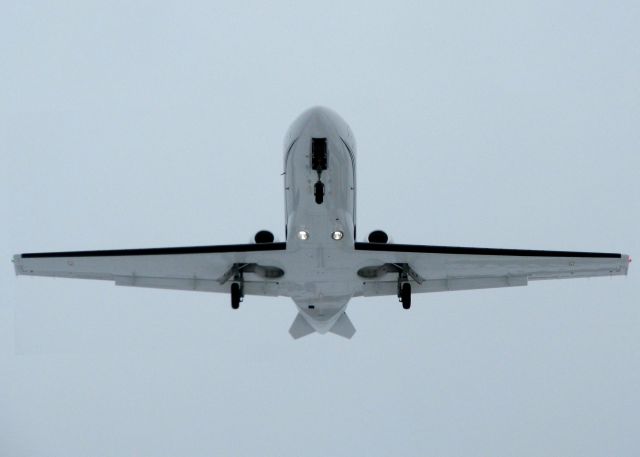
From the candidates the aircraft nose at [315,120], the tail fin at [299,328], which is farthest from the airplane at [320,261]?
the tail fin at [299,328]

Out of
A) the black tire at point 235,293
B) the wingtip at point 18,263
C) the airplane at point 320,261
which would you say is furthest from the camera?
the wingtip at point 18,263

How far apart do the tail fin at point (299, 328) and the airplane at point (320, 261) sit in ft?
1.41

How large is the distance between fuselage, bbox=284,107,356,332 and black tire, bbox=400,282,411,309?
266 centimetres

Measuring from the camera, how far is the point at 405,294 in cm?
3102

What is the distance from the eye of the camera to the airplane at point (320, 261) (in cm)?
2803

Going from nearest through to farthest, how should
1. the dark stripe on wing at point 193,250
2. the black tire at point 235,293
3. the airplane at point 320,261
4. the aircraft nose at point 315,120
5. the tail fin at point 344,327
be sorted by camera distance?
the aircraft nose at point 315,120, the airplane at point 320,261, the dark stripe on wing at point 193,250, the black tire at point 235,293, the tail fin at point 344,327

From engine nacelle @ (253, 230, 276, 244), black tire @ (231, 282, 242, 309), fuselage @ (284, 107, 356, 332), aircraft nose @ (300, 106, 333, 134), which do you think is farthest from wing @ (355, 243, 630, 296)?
black tire @ (231, 282, 242, 309)

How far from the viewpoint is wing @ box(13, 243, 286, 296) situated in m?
29.7

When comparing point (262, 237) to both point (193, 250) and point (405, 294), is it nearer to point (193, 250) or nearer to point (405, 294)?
point (193, 250)

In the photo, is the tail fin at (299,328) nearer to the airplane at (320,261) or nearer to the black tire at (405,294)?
the airplane at (320,261)

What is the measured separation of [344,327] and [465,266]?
6402mm

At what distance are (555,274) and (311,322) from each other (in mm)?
9434

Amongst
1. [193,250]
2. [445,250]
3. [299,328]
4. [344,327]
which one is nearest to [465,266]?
[445,250]

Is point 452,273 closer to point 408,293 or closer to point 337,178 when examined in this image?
point 408,293
